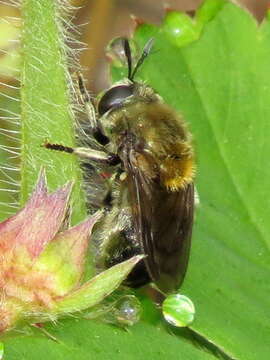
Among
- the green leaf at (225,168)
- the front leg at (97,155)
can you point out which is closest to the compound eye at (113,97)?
the front leg at (97,155)

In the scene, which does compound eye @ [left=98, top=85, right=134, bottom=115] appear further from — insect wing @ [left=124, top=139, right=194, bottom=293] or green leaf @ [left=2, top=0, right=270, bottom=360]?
green leaf @ [left=2, top=0, right=270, bottom=360]

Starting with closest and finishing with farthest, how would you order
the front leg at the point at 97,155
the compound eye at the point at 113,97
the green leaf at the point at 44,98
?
the green leaf at the point at 44,98, the front leg at the point at 97,155, the compound eye at the point at 113,97

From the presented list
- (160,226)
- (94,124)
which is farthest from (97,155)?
(160,226)

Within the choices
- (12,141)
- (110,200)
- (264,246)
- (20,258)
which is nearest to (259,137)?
(264,246)

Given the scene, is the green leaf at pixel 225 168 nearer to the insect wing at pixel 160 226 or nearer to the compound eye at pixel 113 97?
the insect wing at pixel 160 226

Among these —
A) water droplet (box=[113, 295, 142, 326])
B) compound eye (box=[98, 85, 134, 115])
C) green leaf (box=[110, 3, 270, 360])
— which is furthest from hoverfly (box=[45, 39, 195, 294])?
green leaf (box=[110, 3, 270, 360])

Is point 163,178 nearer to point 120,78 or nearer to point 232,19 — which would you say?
point 120,78

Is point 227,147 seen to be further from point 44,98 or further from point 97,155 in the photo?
point 44,98
